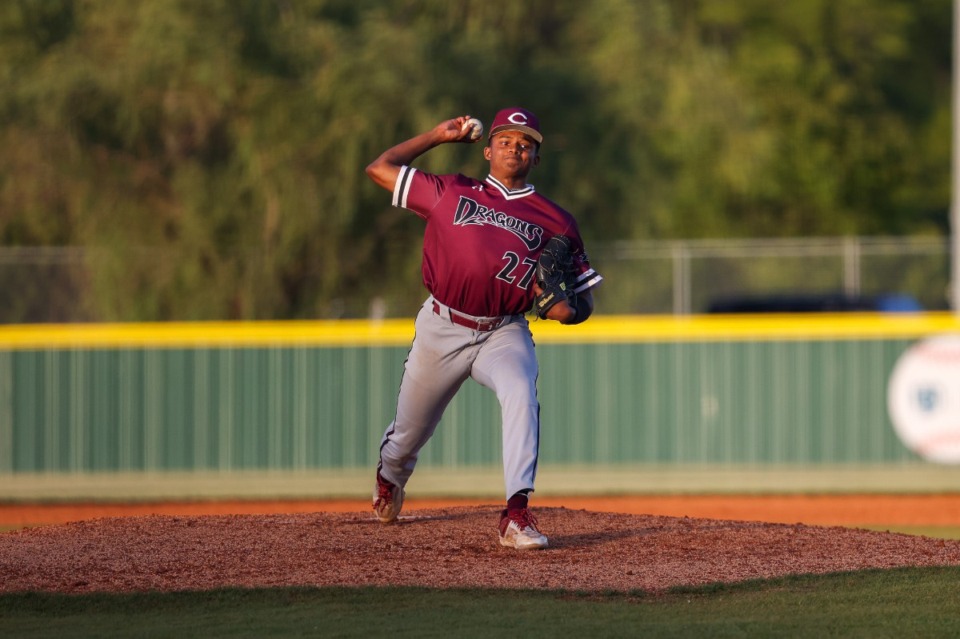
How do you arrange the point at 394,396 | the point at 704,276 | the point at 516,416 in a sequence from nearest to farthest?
the point at 516,416 < the point at 394,396 < the point at 704,276

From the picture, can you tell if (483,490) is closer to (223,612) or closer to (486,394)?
(486,394)

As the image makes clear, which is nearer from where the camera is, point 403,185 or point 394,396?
point 403,185

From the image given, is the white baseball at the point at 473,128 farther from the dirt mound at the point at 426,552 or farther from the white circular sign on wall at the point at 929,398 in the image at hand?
the white circular sign on wall at the point at 929,398

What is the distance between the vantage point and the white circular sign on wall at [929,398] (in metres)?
13.7

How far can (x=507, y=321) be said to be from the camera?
6.38m

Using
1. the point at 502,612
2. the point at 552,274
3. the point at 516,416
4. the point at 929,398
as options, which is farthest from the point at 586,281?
the point at 929,398

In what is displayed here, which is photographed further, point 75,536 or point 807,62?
point 807,62

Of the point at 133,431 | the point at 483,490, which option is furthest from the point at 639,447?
the point at 133,431

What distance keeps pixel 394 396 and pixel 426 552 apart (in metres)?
7.70

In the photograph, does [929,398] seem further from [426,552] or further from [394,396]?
[426,552]

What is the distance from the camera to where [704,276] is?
1725cm

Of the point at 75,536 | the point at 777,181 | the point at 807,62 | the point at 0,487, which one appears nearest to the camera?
the point at 75,536

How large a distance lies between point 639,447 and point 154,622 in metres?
9.10

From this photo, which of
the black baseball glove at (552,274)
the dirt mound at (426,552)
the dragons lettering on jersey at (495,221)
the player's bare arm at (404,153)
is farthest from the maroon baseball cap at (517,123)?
the dirt mound at (426,552)
